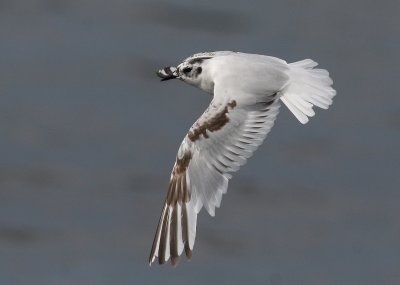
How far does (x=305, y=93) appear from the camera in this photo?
9.77m

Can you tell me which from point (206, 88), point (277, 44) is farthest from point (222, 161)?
point (277, 44)

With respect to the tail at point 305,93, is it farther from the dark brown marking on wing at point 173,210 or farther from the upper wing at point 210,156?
the dark brown marking on wing at point 173,210

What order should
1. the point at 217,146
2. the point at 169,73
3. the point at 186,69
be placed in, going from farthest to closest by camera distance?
1. the point at 169,73
2. the point at 186,69
3. the point at 217,146

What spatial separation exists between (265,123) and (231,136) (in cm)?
21

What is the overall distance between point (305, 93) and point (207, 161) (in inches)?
30.5

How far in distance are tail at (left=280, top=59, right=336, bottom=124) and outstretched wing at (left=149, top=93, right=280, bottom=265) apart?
29 cm

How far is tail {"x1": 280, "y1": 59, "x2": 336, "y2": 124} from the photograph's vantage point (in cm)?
970

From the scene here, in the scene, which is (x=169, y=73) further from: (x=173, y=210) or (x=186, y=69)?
(x=173, y=210)

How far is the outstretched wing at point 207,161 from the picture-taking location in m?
9.38

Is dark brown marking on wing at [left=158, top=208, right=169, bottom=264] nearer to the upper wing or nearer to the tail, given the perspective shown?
the upper wing

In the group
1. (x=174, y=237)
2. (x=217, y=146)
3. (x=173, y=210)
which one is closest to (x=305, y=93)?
(x=217, y=146)

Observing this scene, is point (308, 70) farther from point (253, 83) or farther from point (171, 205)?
point (171, 205)

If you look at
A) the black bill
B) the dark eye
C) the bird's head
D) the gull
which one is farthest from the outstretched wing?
the black bill

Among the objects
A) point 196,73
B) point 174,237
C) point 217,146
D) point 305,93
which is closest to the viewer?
point 174,237
